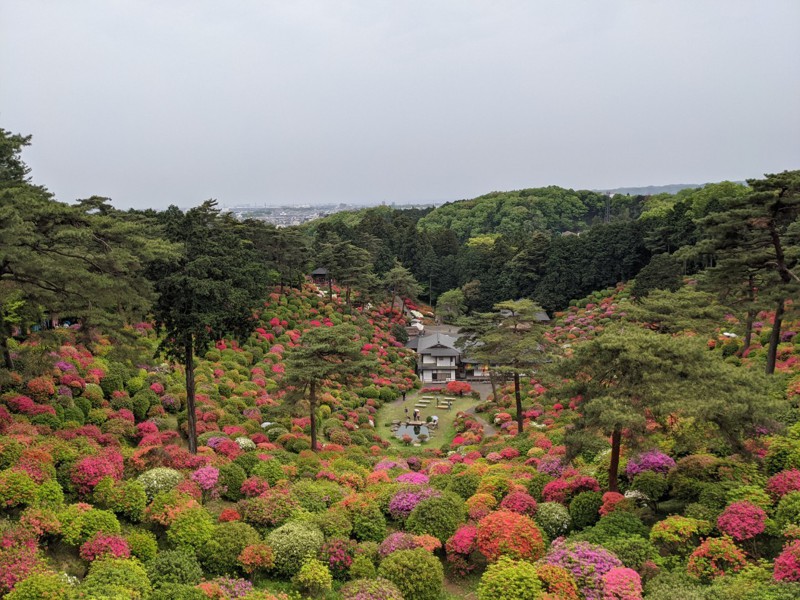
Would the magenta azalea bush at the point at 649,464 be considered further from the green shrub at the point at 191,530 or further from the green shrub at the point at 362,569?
the green shrub at the point at 191,530

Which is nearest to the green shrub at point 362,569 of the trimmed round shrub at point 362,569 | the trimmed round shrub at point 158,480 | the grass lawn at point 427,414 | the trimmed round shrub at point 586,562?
the trimmed round shrub at point 362,569

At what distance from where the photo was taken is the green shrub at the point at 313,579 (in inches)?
359

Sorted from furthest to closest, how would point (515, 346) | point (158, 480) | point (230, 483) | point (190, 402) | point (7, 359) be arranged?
point (515, 346) < point (190, 402) < point (7, 359) < point (230, 483) < point (158, 480)

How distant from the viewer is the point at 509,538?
9.73m

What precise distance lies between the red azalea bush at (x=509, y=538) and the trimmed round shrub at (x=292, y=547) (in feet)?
10.0

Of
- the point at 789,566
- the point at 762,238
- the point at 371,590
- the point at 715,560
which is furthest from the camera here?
the point at 762,238

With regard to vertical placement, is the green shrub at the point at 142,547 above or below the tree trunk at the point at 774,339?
below

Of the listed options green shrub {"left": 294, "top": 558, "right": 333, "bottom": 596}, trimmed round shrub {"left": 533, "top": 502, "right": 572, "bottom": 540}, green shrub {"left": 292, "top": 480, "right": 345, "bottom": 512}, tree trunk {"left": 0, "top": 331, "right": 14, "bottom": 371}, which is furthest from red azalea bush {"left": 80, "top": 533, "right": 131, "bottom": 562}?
tree trunk {"left": 0, "top": 331, "right": 14, "bottom": 371}

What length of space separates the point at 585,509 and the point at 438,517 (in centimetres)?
298

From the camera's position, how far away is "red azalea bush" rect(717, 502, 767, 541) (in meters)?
9.02

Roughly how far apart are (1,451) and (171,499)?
3441 mm

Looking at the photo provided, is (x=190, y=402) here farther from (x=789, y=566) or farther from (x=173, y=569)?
(x=789, y=566)

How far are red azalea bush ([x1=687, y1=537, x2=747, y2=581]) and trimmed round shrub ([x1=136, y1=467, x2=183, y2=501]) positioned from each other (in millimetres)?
9940

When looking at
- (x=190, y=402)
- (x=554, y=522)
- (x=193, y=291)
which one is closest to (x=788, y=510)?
(x=554, y=522)
